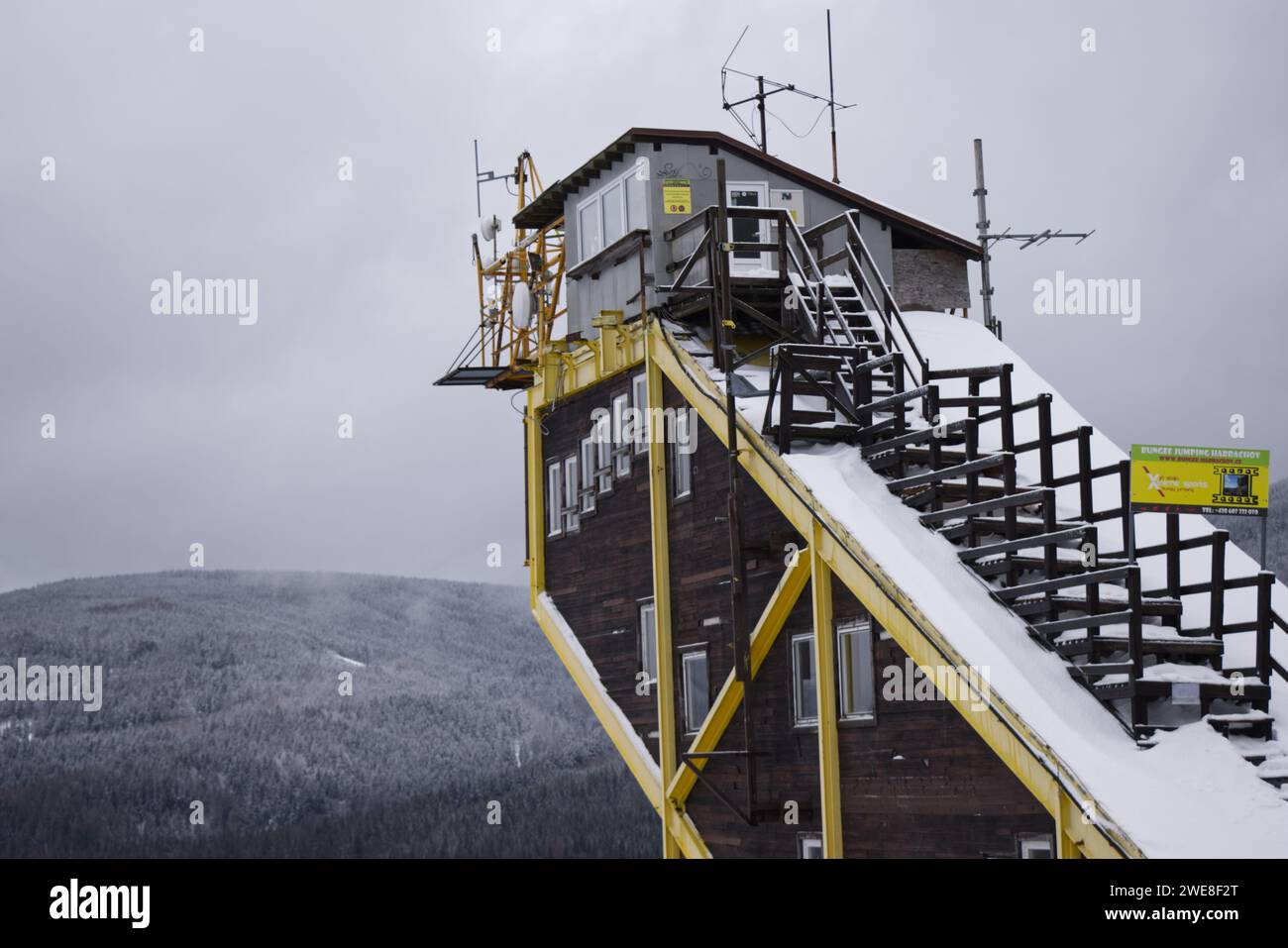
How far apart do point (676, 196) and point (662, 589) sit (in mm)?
6516

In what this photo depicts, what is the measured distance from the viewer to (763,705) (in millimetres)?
18516

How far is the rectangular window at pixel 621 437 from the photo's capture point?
74.0 feet

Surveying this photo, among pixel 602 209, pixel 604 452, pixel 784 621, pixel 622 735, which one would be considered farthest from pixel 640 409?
pixel 784 621

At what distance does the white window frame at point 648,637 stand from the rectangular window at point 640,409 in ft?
7.84

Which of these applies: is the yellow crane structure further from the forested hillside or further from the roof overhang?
the forested hillside

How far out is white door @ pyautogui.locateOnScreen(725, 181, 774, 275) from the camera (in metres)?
22.3

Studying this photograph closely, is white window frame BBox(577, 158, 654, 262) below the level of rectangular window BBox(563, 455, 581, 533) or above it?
above

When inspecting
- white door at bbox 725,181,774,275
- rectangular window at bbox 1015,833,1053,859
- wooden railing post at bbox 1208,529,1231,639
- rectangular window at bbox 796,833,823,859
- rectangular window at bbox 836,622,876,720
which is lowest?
rectangular window at bbox 796,833,823,859

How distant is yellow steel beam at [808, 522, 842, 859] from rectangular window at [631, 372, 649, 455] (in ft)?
18.4

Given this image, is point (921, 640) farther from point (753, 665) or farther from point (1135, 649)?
point (753, 665)

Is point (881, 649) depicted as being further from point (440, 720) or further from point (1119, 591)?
point (440, 720)

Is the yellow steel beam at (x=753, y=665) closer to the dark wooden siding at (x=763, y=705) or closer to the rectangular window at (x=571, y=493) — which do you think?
the dark wooden siding at (x=763, y=705)

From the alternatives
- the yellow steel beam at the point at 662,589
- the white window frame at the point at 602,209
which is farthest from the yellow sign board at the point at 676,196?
the yellow steel beam at the point at 662,589

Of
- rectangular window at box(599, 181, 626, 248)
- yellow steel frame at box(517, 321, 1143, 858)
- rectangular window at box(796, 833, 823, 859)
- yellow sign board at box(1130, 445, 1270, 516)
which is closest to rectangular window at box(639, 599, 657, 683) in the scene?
yellow steel frame at box(517, 321, 1143, 858)
